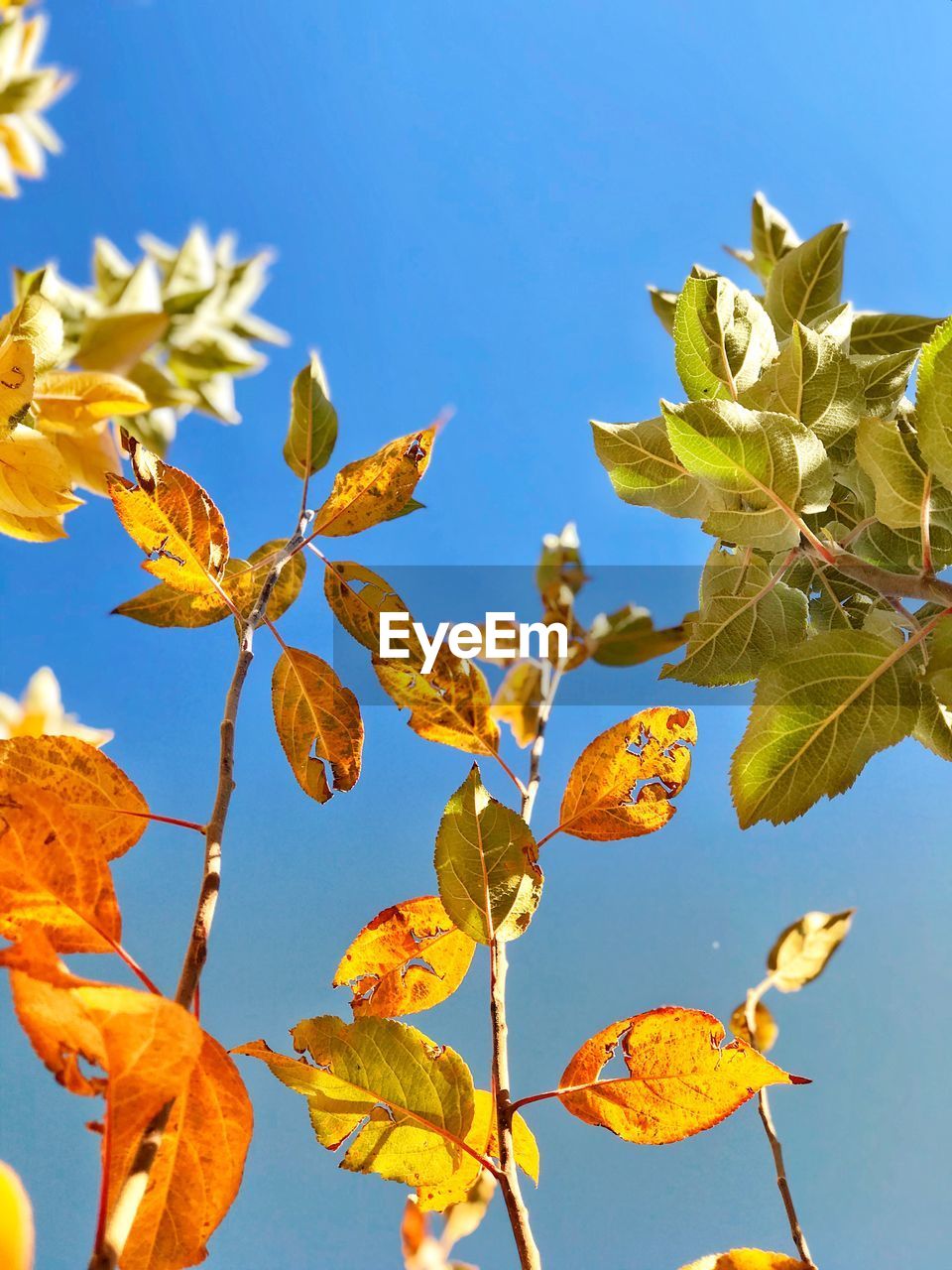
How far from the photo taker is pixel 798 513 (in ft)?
0.97

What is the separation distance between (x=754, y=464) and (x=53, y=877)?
9.6 inches

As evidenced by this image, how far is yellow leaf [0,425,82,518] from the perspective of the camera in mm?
320

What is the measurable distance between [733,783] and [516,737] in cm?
18

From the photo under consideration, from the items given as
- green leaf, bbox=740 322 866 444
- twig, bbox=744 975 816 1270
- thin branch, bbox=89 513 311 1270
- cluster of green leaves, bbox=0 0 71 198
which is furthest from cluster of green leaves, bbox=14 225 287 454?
twig, bbox=744 975 816 1270

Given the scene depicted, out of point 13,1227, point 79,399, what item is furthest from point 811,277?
point 13,1227

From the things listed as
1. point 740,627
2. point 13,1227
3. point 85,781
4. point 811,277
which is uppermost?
point 811,277

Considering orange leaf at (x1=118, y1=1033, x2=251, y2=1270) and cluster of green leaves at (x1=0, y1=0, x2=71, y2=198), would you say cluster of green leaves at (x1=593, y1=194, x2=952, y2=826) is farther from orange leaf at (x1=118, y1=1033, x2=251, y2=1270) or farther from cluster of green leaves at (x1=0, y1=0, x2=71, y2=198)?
cluster of green leaves at (x1=0, y1=0, x2=71, y2=198)

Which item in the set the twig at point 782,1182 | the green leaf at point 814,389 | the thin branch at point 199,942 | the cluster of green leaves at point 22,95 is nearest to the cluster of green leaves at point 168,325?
the cluster of green leaves at point 22,95

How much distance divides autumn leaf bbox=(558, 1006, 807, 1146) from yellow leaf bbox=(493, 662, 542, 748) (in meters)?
0.20

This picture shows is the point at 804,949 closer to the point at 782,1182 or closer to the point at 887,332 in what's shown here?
the point at 782,1182

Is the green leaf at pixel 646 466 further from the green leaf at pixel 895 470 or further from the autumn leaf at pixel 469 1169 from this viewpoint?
the autumn leaf at pixel 469 1169

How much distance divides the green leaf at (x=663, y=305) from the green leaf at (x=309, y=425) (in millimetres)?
244

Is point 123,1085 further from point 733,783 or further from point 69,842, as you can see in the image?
point 733,783

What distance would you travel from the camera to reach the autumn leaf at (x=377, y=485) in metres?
0.33
